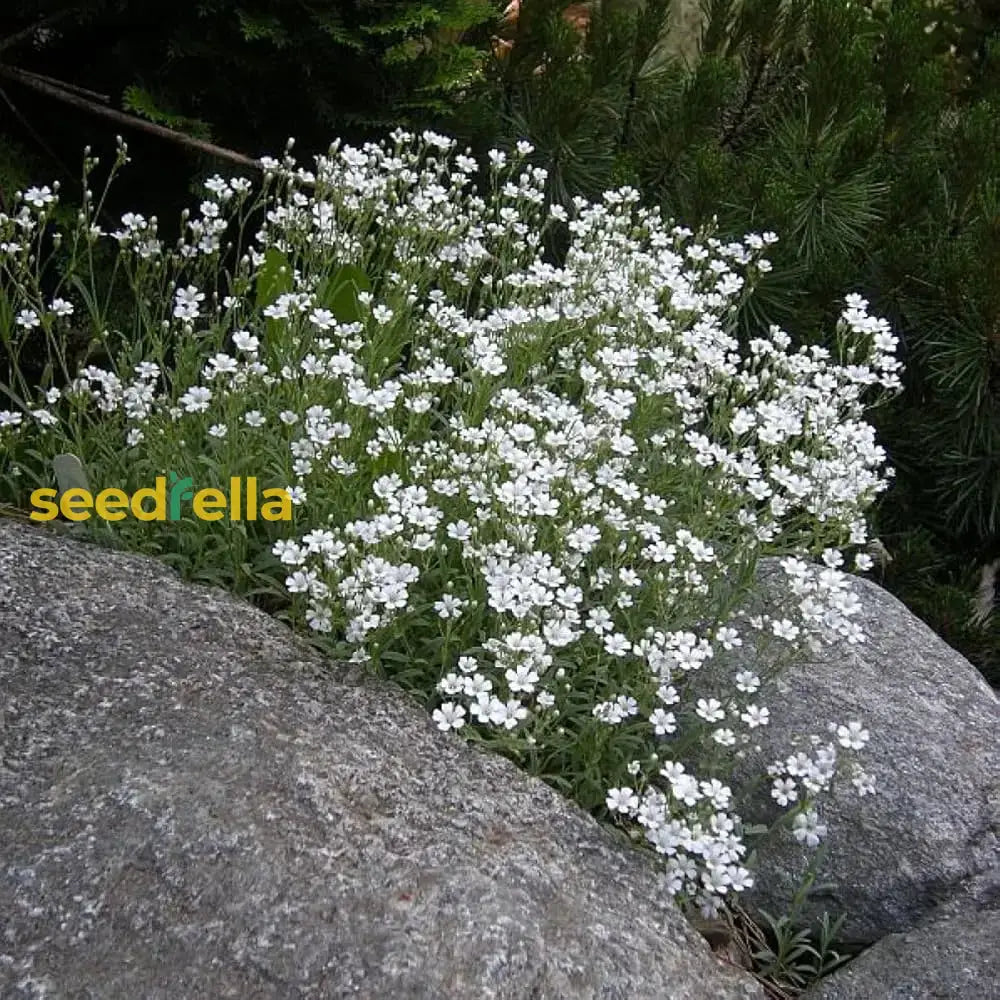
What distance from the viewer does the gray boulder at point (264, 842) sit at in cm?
194

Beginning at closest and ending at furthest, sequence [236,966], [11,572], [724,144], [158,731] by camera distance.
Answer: [236,966], [158,731], [11,572], [724,144]

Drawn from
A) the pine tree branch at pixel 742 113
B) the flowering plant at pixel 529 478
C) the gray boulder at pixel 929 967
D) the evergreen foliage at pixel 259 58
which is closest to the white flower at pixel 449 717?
the flowering plant at pixel 529 478

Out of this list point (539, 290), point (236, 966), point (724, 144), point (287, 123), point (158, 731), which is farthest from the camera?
point (724, 144)

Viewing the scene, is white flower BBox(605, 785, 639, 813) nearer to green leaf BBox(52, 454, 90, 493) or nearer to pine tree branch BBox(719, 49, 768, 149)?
green leaf BBox(52, 454, 90, 493)

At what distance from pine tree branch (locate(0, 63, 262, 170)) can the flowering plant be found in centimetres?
34

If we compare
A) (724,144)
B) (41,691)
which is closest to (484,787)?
(41,691)

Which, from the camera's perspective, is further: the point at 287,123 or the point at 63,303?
the point at 287,123

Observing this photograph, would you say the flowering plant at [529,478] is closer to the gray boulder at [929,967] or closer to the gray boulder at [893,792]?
the gray boulder at [893,792]

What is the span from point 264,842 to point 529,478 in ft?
3.26

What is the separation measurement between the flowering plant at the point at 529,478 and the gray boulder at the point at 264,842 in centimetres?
13

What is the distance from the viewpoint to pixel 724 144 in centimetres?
467

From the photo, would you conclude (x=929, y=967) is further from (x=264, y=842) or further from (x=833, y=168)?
(x=833, y=168)

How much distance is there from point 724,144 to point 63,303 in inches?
102

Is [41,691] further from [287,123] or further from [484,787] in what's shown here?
[287,123]
